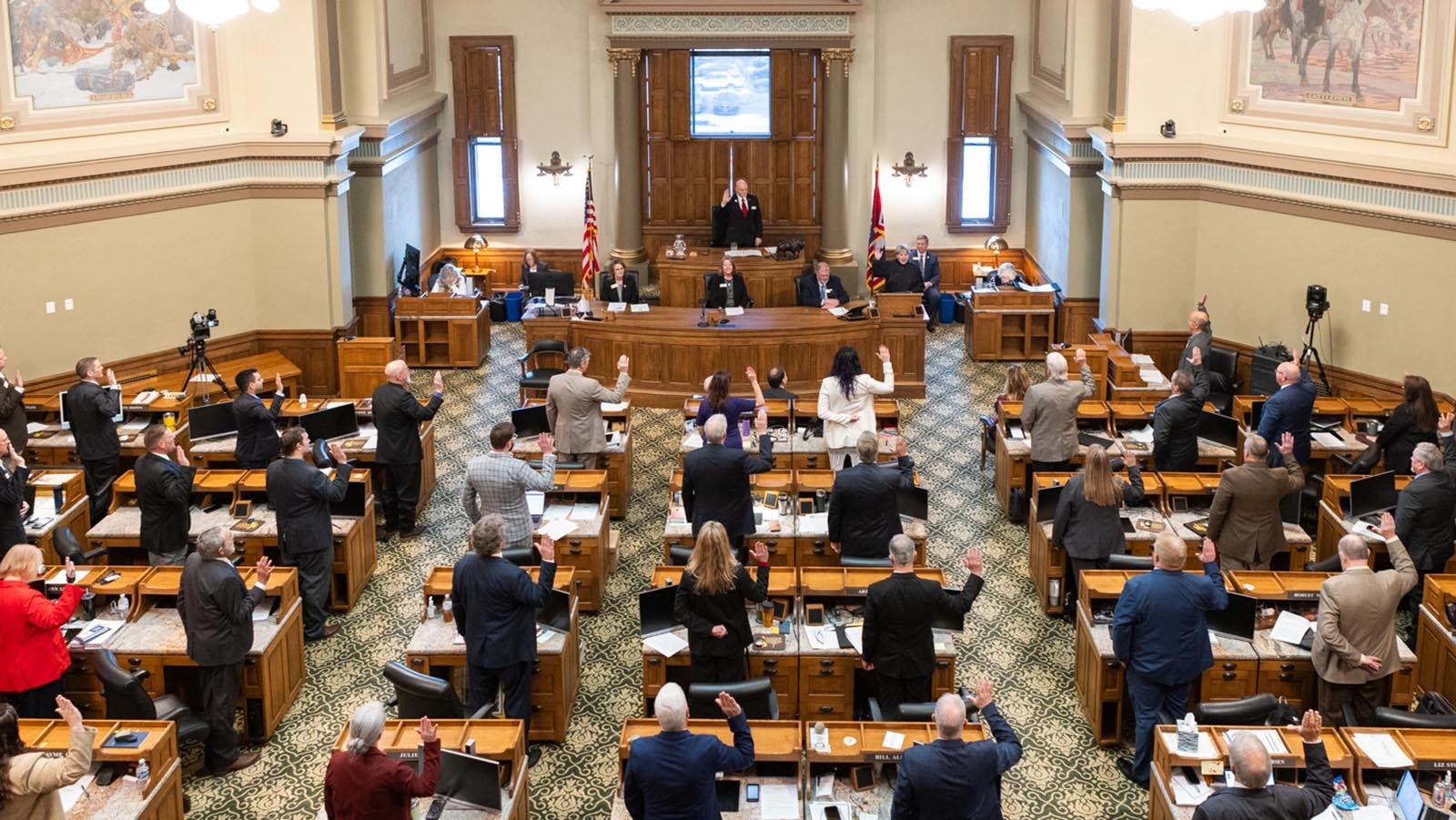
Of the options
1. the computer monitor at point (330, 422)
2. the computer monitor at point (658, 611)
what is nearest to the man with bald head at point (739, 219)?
the computer monitor at point (330, 422)

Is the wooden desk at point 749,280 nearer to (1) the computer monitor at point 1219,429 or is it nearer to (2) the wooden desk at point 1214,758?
(1) the computer monitor at point 1219,429

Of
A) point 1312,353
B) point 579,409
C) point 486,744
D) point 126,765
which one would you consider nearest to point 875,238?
point 1312,353

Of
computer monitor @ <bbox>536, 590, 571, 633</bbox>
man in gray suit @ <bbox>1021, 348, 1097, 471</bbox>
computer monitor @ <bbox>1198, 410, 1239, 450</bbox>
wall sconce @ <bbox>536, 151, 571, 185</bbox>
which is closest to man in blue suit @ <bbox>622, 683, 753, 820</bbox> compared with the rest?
computer monitor @ <bbox>536, 590, 571, 633</bbox>

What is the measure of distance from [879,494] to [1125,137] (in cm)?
912

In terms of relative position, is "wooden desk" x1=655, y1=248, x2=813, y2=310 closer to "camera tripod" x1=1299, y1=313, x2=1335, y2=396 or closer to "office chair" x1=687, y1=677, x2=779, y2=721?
"camera tripod" x1=1299, y1=313, x2=1335, y2=396

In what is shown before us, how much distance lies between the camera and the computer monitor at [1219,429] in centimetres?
1454

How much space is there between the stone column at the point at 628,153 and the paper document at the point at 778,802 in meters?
16.1

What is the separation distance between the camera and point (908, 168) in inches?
945

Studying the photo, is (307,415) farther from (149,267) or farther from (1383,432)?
(1383,432)

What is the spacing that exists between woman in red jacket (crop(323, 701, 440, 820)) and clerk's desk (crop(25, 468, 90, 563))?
6.18m

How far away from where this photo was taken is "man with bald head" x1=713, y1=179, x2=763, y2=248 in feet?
76.2

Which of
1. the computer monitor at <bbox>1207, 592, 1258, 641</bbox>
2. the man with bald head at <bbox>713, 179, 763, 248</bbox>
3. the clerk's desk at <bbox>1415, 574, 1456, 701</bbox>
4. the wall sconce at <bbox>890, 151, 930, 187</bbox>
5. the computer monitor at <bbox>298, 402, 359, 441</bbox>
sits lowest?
the clerk's desk at <bbox>1415, 574, 1456, 701</bbox>

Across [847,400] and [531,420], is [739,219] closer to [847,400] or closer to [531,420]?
[531,420]

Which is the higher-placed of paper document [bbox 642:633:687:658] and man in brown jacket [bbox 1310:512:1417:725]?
man in brown jacket [bbox 1310:512:1417:725]
